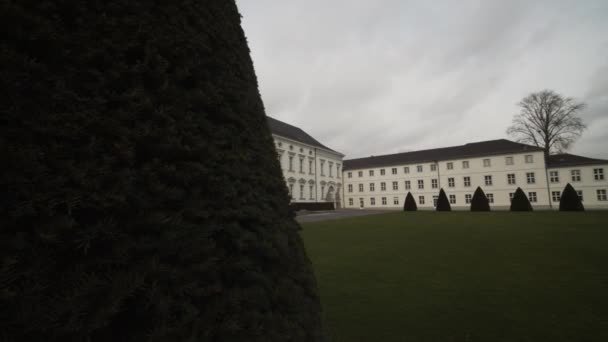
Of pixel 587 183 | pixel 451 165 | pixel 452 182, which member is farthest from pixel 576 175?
pixel 451 165

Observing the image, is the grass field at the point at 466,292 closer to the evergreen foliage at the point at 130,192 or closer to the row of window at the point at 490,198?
the evergreen foliage at the point at 130,192

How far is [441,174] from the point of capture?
158 ft

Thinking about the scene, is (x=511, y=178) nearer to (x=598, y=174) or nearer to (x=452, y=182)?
(x=452, y=182)

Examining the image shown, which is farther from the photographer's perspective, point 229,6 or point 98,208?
point 229,6

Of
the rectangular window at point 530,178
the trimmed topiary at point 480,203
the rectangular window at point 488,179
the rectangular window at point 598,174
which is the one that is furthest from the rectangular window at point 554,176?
the trimmed topiary at point 480,203

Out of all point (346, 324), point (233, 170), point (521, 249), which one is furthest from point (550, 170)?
point (233, 170)

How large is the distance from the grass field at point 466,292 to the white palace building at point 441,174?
29047 mm

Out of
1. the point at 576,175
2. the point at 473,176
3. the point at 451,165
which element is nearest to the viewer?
the point at 576,175

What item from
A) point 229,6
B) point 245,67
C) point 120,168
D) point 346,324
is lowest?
point 346,324

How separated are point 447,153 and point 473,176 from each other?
6.47 meters

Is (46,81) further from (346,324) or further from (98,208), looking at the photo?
(346,324)

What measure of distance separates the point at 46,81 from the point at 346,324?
4280 millimetres

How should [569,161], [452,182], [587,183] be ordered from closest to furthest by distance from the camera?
[587,183] < [569,161] < [452,182]

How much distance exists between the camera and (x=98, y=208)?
1074mm
